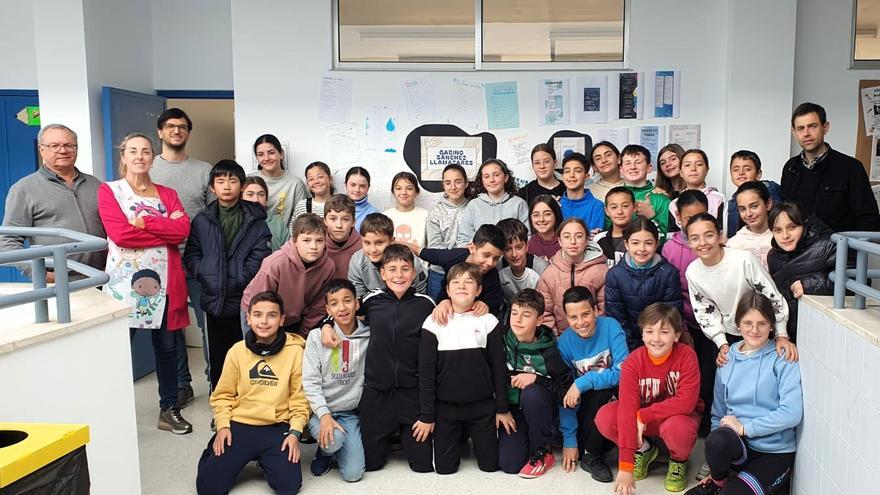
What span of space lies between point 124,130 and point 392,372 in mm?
2753

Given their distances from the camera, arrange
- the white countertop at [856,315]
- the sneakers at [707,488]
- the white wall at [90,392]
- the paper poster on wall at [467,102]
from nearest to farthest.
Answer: the white wall at [90,392]
the white countertop at [856,315]
the sneakers at [707,488]
the paper poster on wall at [467,102]

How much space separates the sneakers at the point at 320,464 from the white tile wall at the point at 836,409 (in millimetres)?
1909

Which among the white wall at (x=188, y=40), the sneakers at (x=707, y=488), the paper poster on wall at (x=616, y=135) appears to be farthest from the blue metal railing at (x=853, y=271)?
the white wall at (x=188, y=40)

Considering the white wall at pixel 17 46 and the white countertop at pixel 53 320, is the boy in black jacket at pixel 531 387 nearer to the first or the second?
the white countertop at pixel 53 320

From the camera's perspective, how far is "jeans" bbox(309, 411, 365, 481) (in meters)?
3.09

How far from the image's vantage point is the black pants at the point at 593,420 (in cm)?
314

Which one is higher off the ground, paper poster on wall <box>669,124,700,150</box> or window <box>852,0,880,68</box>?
window <box>852,0,880,68</box>

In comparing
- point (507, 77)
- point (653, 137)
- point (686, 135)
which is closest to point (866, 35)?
point (686, 135)

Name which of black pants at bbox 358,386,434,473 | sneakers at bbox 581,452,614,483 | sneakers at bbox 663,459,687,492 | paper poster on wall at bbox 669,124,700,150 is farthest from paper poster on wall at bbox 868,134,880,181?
black pants at bbox 358,386,434,473

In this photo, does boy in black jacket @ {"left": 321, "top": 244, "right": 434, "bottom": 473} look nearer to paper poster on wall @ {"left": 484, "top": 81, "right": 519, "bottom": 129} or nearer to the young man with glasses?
the young man with glasses

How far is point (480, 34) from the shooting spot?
4.66m

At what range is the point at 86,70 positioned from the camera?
4.51m

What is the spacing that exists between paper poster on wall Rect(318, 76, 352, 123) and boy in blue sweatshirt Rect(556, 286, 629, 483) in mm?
2154

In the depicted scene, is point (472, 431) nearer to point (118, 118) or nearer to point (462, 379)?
point (462, 379)
